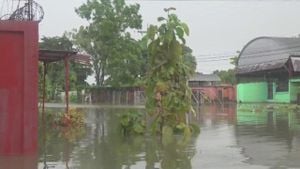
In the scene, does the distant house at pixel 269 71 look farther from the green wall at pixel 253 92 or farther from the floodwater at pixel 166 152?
the floodwater at pixel 166 152

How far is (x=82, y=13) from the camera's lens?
58688 mm

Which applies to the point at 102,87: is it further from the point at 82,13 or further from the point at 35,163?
the point at 35,163

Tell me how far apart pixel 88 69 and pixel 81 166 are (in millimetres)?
54460

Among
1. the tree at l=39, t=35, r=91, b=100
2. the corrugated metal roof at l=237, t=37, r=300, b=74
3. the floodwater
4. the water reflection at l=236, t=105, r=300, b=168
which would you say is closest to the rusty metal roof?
the floodwater

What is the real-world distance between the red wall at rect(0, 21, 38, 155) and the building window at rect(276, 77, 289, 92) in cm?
4032

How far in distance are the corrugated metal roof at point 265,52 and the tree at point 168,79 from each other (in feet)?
118

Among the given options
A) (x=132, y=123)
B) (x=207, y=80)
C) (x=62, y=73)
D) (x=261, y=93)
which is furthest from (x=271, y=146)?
(x=207, y=80)

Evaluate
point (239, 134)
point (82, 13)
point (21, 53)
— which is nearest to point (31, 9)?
point (21, 53)

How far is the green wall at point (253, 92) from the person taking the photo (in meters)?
53.0

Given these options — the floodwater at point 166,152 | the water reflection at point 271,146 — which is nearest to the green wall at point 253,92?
the water reflection at point 271,146

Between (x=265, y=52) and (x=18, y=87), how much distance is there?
48.5 meters

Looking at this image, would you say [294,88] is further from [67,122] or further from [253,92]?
[67,122]

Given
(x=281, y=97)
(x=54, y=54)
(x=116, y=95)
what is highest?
(x=54, y=54)

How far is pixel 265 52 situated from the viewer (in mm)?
57406
